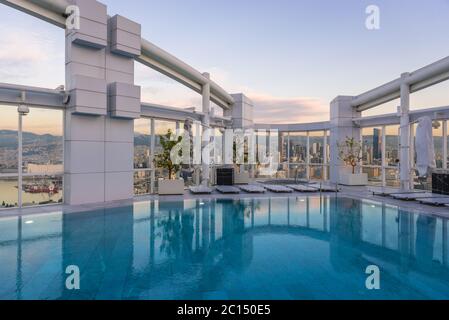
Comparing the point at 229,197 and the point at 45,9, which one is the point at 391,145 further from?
the point at 45,9

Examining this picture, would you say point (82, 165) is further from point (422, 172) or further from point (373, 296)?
point (422, 172)

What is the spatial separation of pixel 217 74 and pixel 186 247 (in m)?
16.9

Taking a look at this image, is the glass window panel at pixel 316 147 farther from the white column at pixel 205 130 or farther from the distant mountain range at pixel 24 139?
the distant mountain range at pixel 24 139

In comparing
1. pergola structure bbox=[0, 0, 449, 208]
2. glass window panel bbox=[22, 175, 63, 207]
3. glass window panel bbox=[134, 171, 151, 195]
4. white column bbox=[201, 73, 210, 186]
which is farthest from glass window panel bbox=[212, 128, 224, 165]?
glass window panel bbox=[22, 175, 63, 207]

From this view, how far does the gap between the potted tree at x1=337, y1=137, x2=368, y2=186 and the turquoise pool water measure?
24.2ft

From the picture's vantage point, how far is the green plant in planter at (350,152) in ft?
62.7

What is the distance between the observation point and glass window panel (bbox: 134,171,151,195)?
14781 mm

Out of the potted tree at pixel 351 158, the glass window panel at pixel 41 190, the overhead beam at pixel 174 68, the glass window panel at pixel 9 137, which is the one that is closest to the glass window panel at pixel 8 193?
the glass window panel at pixel 41 190

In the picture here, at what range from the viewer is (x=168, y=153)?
577 inches

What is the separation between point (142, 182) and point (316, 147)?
14130 millimetres

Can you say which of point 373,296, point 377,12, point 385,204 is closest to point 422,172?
point 385,204

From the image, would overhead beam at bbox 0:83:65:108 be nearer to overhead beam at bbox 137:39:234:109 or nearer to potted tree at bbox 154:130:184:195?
overhead beam at bbox 137:39:234:109
